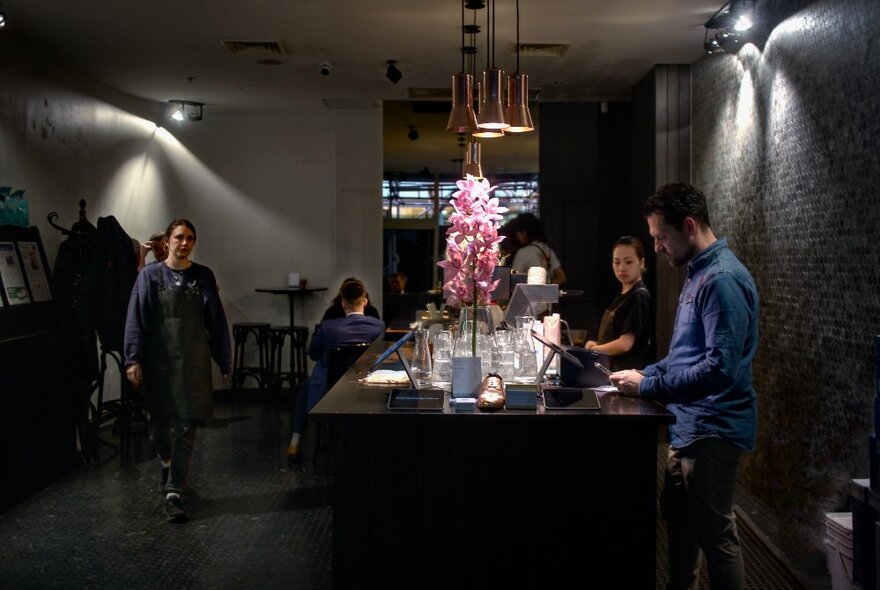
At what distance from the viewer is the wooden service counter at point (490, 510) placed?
2.69 metres

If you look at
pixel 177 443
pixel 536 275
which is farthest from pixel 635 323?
pixel 177 443

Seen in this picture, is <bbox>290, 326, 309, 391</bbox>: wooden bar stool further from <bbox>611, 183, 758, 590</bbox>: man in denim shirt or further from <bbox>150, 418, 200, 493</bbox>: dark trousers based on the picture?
<bbox>611, 183, 758, 590</bbox>: man in denim shirt

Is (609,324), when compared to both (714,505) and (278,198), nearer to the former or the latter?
(714,505)

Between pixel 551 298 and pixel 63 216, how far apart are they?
429cm

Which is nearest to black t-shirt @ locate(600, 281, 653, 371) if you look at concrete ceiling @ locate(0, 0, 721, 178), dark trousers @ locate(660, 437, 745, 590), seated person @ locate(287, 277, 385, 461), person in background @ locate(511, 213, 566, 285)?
dark trousers @ locate(660, 437, 745, 590)

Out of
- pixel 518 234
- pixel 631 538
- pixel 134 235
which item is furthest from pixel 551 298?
pixel 134 235

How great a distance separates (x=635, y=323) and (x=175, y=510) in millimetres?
2606

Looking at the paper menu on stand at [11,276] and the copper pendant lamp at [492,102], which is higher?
the copper pendant lamp at [492,102]

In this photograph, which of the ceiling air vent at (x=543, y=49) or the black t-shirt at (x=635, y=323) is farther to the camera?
the ceiling air vent at (x=543, y=49)

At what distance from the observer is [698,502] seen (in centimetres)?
258

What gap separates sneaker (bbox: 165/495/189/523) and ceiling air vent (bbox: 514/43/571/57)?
372cm

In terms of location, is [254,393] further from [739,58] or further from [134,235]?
[739,58]

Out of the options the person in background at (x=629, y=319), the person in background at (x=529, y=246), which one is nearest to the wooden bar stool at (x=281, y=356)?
the person in background at (x=529, y=246)

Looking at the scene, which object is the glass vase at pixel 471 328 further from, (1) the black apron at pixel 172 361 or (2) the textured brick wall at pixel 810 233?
(1) the black apron at pixel 172 361
